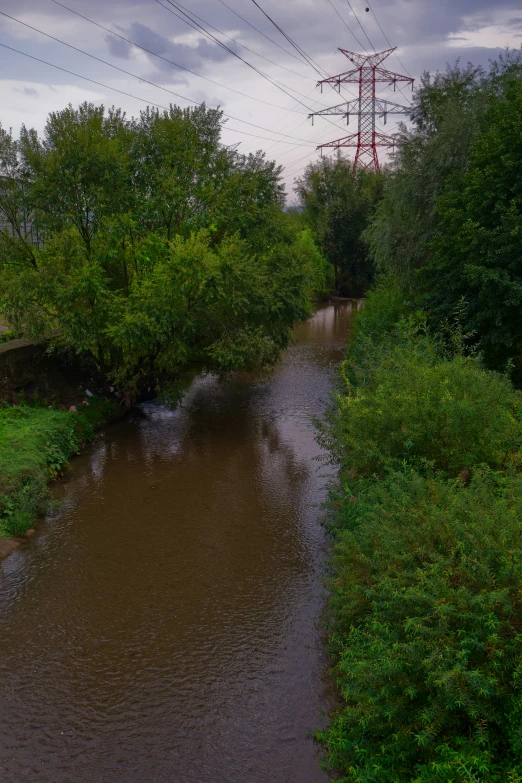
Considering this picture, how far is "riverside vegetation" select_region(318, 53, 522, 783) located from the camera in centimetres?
447

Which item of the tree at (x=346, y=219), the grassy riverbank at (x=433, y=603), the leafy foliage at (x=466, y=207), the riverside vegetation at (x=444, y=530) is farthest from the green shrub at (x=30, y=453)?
the tree at (x=346, y=219)

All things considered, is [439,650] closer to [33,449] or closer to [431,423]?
[431,423]

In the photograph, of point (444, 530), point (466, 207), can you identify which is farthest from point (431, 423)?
point (466, 207)

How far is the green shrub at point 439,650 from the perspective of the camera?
434 cm

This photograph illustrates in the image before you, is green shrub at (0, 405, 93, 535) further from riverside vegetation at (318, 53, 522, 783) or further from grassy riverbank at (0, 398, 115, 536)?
riverside vegetation at (318, 53, 522, 783)

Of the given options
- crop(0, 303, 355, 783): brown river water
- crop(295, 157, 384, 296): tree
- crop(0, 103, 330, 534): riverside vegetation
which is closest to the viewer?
crop(0, 303, 355, 783): brown river water

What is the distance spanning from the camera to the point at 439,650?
4598mm

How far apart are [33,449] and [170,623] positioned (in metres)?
5.80

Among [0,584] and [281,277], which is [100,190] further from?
[0,584]

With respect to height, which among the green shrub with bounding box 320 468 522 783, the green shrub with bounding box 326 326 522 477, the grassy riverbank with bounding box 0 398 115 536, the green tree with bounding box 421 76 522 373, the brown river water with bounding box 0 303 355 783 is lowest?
the brown river water with bounding box 0 303 355 783

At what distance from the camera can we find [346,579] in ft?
21.4

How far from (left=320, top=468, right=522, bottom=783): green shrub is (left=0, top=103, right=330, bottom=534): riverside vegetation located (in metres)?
8.99

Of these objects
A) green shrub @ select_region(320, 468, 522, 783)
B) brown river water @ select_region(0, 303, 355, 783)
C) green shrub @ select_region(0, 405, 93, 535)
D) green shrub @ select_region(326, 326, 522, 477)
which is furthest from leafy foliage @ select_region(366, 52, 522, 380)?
green shrub @ select_region(0, 405, 93, 535)

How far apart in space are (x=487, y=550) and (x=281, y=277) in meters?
12.9
